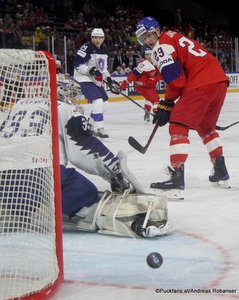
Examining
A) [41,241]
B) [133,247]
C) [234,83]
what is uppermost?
[41,241]

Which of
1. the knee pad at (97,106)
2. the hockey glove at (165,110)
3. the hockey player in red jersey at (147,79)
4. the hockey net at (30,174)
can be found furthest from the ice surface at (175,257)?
the hockey player in red jersey at (147,79)

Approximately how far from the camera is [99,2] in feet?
63.2

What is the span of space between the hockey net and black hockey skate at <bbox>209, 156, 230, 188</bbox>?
1.86 metres

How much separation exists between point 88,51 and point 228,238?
4531mm

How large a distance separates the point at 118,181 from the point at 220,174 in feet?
3.33

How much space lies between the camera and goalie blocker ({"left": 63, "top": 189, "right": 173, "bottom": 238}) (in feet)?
8.81

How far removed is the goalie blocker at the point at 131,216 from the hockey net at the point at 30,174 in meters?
0.57

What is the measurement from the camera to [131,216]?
2693mm

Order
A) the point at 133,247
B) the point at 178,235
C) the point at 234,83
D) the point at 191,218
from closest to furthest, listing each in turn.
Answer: the point at 133,247 < the point at 178,235 < the point at 191,218 < the point at 234,83

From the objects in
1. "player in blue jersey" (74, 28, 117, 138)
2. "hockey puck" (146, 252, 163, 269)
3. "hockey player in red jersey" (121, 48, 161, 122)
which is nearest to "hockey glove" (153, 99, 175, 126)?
"hockey puck" (146, 252, 163, 269)

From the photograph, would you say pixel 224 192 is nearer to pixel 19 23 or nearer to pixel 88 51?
pixel 88 51

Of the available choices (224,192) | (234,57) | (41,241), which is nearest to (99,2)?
(234,57)

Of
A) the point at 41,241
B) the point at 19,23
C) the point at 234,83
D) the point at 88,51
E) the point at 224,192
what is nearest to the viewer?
the point at 41,241

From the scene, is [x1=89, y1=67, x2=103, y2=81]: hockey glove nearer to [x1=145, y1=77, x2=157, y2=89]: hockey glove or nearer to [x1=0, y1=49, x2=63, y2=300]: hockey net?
[x1=145, y1=77, x2=157, y2=89]: hockey glove
